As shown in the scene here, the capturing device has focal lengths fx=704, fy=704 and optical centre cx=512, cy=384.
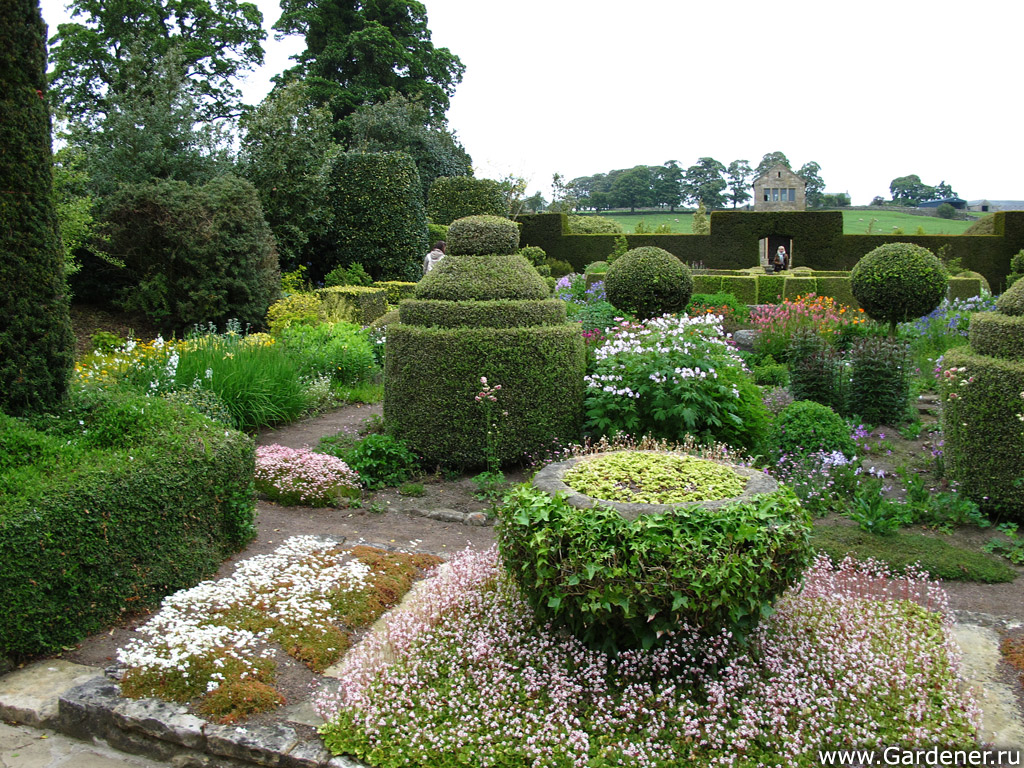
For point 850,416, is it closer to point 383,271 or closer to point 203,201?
point 203,201

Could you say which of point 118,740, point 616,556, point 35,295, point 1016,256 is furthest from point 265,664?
point 1016,256

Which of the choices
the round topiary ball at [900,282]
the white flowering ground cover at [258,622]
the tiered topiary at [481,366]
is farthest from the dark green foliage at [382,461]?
the round topiary ball at [900,282]

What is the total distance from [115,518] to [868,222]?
5478 centimetres

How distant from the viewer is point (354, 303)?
14.9 m

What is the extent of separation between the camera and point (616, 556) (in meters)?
3.07

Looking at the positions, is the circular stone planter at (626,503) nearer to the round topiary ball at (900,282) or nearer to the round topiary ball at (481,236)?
the round topiary ball at (481,236)

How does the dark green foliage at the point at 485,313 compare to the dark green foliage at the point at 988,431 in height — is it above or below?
above

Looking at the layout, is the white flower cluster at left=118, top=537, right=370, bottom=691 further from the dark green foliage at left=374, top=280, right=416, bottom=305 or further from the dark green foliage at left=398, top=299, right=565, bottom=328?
the dark green foliage at left=374, top=280, right=416, bottom=305

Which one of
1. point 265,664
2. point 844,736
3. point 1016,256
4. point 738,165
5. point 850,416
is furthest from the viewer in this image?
point 738,165

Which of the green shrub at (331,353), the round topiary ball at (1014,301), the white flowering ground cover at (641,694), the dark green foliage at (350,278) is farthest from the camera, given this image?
the dark green foliage at (350,278)

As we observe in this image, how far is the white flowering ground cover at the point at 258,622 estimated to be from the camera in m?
3.31

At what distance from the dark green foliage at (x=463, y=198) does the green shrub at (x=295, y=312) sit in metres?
10.8

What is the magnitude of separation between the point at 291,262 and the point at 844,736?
17.6 meters

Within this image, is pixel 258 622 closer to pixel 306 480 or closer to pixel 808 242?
pixel 306 480
